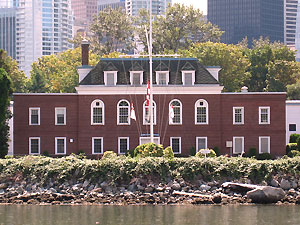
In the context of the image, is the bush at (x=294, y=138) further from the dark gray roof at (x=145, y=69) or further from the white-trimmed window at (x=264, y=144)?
the dark gray roof at (x=145, y=69)

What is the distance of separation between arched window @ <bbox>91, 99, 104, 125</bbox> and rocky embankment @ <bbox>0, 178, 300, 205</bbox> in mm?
19982

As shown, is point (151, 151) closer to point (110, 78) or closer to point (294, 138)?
point (110, 78)

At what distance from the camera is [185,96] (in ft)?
243

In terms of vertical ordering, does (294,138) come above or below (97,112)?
below

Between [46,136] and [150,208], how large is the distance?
90.2 ft

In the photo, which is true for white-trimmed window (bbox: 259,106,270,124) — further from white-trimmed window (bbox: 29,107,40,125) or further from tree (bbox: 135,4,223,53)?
tree (bbox: 135,4,223,53)

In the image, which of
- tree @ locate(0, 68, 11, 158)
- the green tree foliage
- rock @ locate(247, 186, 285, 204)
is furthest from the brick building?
the green tree foliage

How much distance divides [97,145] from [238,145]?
12.6 meters

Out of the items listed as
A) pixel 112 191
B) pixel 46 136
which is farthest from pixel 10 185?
pixel 46 136

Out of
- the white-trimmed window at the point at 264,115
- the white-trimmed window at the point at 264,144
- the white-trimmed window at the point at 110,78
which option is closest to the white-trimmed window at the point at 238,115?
the white-trimmed window at the point at 264,115

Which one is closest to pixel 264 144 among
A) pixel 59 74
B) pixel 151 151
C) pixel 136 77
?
pixel 136 77

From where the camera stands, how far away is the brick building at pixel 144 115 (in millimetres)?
74000

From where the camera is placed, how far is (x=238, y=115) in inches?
2945

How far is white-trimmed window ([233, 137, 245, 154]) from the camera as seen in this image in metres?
74.9
